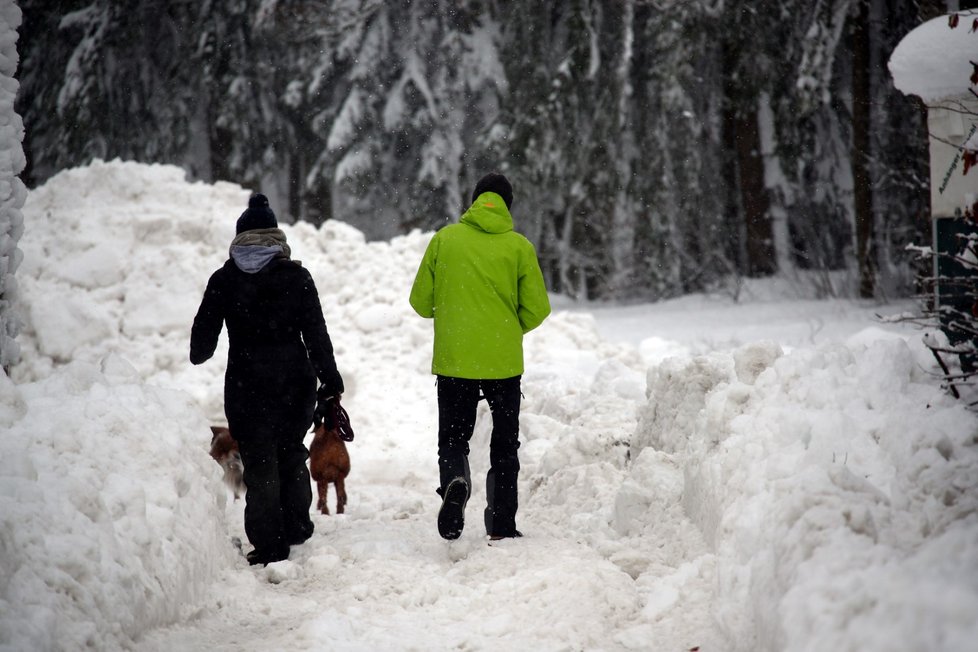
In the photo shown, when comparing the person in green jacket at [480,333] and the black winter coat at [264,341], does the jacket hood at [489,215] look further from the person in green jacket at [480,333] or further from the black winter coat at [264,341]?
the black winter coat at [264,341]

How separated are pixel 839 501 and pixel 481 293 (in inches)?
93.2

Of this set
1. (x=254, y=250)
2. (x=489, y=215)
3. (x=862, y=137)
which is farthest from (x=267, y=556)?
(x=862, y=137)

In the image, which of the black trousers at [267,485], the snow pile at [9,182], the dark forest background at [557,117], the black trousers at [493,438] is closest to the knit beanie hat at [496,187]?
the black trousers at [493,438]

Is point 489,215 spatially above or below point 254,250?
above

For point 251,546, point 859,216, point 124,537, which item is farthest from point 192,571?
point 859,216

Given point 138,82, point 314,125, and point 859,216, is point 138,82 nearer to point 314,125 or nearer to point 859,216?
point 314,125

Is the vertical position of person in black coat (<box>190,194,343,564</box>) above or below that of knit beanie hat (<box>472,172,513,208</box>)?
below

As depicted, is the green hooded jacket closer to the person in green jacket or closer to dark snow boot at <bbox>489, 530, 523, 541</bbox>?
the person in green jacket

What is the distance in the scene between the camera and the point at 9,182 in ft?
16.0

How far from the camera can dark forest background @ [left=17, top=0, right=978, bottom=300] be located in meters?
15.0

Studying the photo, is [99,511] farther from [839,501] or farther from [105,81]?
[105,81]

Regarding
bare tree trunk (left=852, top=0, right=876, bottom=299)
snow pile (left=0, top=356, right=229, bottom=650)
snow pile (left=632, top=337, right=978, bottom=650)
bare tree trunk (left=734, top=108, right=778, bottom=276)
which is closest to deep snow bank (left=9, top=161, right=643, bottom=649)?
snow pile (left=0, top=356, right=229, bottom=650)

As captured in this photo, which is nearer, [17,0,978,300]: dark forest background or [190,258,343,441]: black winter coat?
[190,258,343,441]: black winter coat

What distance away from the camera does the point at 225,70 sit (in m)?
19.9
